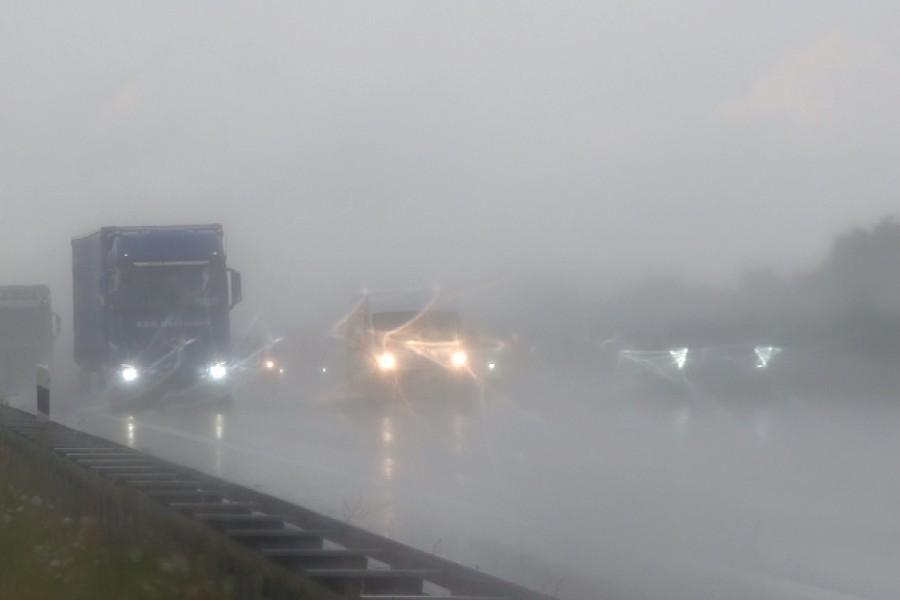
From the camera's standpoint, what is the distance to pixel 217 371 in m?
31.5

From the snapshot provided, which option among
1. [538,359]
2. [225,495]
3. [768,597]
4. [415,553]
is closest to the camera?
[415,553]

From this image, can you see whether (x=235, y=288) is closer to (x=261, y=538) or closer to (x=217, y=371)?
(x=217, y=371)

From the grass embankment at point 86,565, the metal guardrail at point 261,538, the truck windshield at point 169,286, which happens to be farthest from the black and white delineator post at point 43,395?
the grass embankment at point 86,565

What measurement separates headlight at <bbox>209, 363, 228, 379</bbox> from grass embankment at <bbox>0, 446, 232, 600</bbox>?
21545 mm

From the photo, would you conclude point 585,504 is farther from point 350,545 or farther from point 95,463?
point 350,545

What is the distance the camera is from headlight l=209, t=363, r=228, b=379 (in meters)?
31.4

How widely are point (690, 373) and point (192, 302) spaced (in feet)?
50.2

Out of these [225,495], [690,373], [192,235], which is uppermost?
[192,235]

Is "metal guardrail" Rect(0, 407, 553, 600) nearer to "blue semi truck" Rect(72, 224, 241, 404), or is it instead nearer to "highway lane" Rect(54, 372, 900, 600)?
"highway lane" Rect(54, 372, 900, 600)

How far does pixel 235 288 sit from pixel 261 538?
23.3m

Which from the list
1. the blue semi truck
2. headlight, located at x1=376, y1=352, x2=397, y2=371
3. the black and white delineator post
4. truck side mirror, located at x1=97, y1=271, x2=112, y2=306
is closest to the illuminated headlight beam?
headlight, located at x1=376, y1=352, x2=397, y2=371

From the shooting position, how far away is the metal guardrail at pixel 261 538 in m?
6.68

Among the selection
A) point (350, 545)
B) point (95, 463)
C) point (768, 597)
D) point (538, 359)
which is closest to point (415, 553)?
point (350, 545)

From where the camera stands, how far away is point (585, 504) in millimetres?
14219
